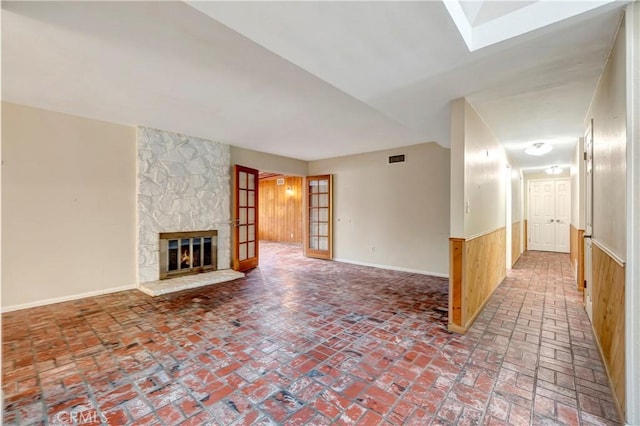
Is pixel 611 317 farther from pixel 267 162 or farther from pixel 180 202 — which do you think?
Result: pixel 267 162

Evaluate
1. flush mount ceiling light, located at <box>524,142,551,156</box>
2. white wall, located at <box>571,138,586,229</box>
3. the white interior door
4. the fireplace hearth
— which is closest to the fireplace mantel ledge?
the fireplace hearth

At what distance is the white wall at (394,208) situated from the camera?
5293 millimetres

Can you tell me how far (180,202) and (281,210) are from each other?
5.99m

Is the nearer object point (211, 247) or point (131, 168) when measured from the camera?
point (131, 168)

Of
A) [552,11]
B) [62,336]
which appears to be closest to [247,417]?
[62,336]

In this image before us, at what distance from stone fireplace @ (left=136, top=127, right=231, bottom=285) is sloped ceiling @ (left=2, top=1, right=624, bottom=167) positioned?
753 millimetres

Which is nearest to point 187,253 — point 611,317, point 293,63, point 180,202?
point 180,202

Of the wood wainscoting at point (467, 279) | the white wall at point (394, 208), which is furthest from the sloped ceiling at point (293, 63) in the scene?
the wood wainscoting at point (467, 279)

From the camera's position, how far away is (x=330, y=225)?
698 cm

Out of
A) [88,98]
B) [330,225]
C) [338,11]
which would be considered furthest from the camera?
[330,225]

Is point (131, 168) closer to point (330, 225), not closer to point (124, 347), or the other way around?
point (124, 347)

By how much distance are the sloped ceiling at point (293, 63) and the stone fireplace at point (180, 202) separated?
0.75m

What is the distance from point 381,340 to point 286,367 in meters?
0.97

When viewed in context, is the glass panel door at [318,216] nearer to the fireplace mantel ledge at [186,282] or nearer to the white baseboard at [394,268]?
the white baseboard at [394,268]
